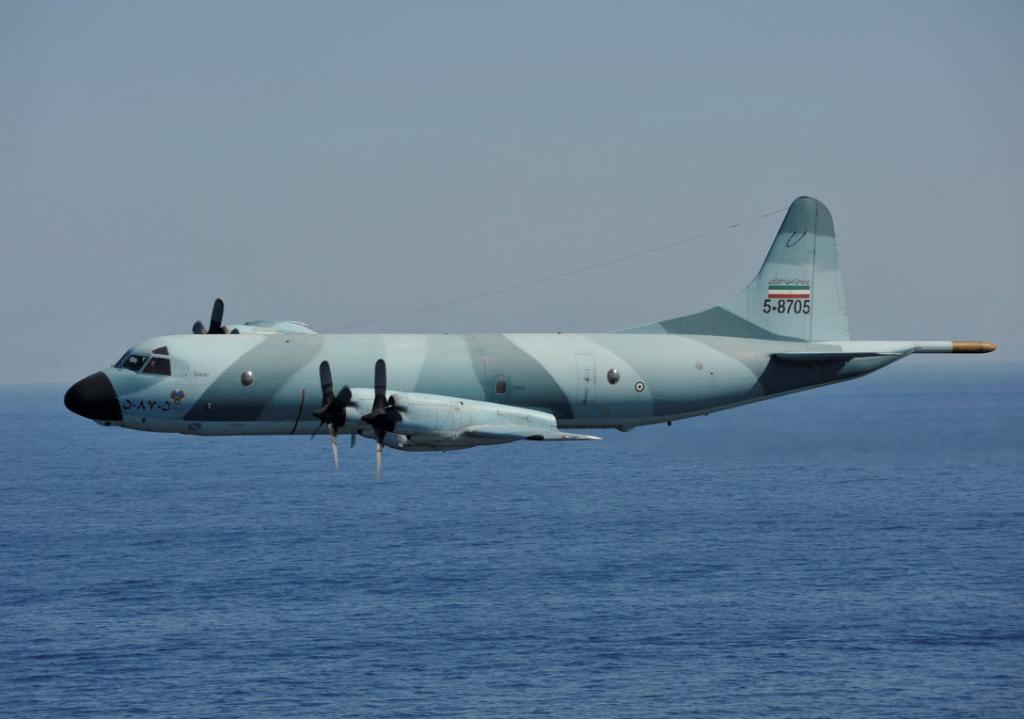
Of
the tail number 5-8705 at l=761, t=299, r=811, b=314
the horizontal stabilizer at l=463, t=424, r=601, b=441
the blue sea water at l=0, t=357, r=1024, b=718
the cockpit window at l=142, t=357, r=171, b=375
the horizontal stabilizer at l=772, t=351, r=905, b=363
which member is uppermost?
the tail number 5-8705 at l=761, t=299, r=811, b=314

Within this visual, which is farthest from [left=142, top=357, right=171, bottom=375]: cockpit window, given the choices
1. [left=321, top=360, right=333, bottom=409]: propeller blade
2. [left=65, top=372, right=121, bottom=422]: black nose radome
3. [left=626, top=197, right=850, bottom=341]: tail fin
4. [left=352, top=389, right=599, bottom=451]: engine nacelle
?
[left=626, top=197, right=850, bottom=341]: tail fin

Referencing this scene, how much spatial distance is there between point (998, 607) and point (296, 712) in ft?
172

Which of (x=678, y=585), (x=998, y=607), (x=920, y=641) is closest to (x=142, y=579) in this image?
(x=678, y=585)

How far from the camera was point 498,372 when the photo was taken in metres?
53.2

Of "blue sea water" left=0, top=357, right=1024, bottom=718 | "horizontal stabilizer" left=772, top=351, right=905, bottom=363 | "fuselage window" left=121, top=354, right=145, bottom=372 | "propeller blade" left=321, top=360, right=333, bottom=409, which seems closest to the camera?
"propeller blade" left=321, top=360, right=333, bottom=409

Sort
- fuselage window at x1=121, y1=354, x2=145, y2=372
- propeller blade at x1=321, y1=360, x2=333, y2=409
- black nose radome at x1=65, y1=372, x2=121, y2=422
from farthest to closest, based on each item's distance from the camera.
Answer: fuselage window at x1=121, y1=354, x2=145, y2=372 < black nose radome at x1=65, y1=372, x2=121, y2=422 < propeller blade at x1=321, y1=360, x2=333, y2=409

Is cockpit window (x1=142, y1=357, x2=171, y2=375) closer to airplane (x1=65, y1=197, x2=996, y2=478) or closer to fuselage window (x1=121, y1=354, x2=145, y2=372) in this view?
airplane (x1=65, y1=197, x2=996, y2=478)

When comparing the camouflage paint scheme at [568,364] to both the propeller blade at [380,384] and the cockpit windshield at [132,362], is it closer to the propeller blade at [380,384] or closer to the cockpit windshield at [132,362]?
the cockpit windshield at [132,362]

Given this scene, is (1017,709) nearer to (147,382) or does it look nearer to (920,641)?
(920,641)

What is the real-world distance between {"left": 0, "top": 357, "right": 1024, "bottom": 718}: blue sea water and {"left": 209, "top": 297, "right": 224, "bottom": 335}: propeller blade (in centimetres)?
2637

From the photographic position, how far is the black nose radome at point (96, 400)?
5100 centimetres

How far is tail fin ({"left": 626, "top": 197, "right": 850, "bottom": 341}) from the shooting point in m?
61.1

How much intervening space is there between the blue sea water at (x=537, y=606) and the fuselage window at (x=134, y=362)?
2868cm

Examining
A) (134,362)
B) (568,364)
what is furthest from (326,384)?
(568,364)
